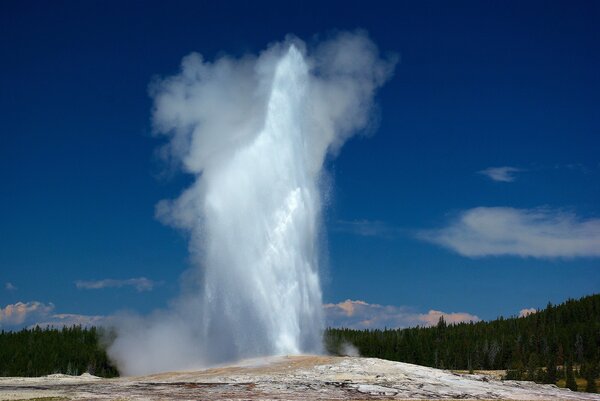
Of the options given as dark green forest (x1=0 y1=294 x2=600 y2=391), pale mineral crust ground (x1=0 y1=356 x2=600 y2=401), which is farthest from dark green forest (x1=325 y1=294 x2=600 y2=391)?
pale mineral crust ground (x1=0 y1=356 x2=600 y2=401)

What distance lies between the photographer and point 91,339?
14088 centimetres

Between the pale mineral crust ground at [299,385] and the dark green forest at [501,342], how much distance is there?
6649 cm

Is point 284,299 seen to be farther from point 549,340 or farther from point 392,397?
point 549,340

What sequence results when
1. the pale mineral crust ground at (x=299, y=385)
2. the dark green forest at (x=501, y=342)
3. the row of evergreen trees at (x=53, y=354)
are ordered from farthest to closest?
1. the dark green forest at (x=501, y=342)
2. the row of evergreen trees at (x=53, y=354)
3. the pale mineral crust ground at (x=299, y=385)

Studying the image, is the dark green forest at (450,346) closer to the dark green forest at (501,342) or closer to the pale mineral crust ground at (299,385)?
the dark green forest at (501,342)

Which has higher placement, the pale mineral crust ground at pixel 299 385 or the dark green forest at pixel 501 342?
the dark green forest at pixel 501 342

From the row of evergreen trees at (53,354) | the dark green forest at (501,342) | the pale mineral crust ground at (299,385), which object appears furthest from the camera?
the dark green forest at (501,342)

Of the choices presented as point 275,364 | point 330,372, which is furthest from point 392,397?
point 275,364

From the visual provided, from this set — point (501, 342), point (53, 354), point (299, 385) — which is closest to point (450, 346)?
point (501, 342)

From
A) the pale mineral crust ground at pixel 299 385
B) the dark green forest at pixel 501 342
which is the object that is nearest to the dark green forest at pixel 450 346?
the dark green forest at pixel 501 342

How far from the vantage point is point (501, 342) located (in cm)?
14675

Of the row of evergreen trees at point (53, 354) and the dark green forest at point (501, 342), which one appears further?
the dark green forest at point (501, 342)

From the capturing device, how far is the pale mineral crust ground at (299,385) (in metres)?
38.0

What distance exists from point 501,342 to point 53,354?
98158 millimetres
